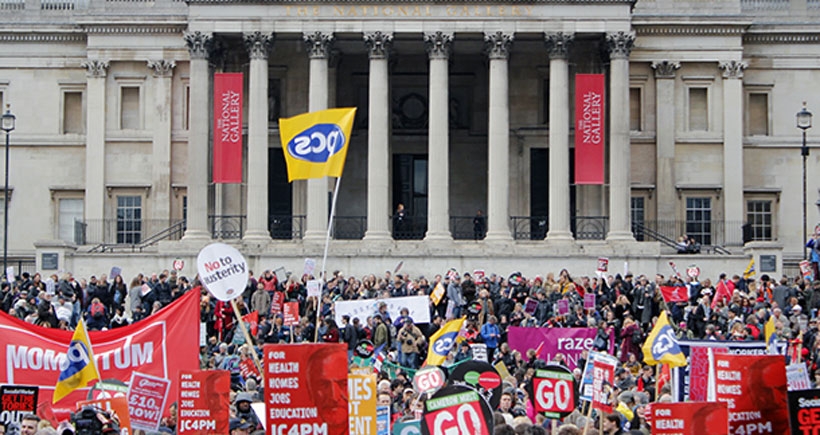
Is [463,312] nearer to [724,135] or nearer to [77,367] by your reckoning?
[724,135]

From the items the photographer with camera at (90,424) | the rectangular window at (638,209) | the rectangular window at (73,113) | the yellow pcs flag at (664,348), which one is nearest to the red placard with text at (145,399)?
the photographer with camera at (90,424)

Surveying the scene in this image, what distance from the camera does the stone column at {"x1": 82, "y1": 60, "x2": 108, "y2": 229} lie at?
55219mm

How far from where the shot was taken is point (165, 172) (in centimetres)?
5525

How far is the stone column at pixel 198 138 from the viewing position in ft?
165

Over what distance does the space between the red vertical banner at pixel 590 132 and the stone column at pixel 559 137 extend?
550mm

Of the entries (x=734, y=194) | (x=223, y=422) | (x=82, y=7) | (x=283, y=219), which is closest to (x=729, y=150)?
(x=734, y=194)

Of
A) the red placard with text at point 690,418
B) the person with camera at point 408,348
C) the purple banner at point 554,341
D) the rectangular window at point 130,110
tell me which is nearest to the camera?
the red placard with text at point 690,418

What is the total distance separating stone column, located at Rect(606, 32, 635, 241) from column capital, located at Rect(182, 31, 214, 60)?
13.7 m

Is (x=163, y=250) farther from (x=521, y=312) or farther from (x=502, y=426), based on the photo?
(x=502, y=426)

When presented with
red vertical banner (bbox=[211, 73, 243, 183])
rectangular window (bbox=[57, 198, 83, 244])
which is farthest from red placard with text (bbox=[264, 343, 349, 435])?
rectangular window (bbox=[57, 198, 83, 244])

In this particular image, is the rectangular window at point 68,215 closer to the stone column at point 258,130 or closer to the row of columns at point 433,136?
the row of columns at point 433,136

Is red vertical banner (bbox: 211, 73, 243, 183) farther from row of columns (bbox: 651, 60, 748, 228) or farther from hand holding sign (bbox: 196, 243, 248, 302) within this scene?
hand holding sign (bbox: 196, 243, 248, 302)

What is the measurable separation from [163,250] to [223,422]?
1227 inches

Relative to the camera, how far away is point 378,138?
163ft
